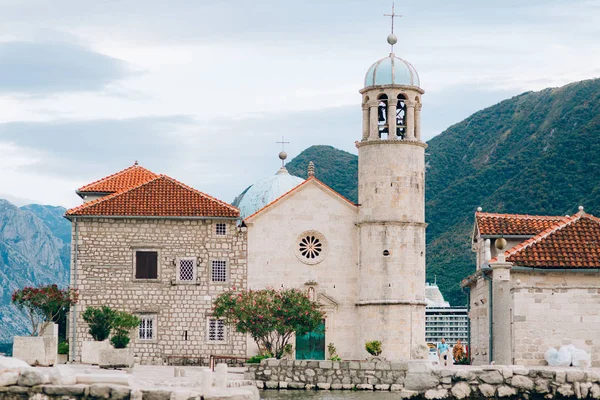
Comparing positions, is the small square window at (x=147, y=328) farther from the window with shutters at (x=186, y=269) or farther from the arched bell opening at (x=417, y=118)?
the arched bell opening at (x=417, y=118)

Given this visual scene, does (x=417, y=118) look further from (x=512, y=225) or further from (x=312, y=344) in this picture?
(x=312, y=344)

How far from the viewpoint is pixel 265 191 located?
64000mm

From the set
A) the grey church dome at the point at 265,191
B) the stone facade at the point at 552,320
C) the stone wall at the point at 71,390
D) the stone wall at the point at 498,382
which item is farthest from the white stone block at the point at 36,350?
the grey church dome at the point at 265,191

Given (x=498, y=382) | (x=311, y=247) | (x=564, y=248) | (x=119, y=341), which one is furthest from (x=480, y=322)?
(x=119, y=341)

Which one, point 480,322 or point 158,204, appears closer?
point 480,322

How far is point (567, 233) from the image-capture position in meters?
39.0

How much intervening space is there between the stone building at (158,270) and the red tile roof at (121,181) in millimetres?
3325

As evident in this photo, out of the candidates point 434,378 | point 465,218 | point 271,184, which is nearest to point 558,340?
point 434,378

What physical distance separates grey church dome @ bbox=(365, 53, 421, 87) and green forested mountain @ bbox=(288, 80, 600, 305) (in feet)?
135

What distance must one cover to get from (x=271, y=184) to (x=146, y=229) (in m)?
12.3

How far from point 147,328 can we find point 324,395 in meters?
14.6

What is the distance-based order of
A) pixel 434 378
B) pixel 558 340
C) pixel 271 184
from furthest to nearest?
pixel 271 184, pixel 558 340, pixel 434 378

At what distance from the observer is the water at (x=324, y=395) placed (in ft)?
128

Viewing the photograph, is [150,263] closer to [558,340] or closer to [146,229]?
[146,229]
